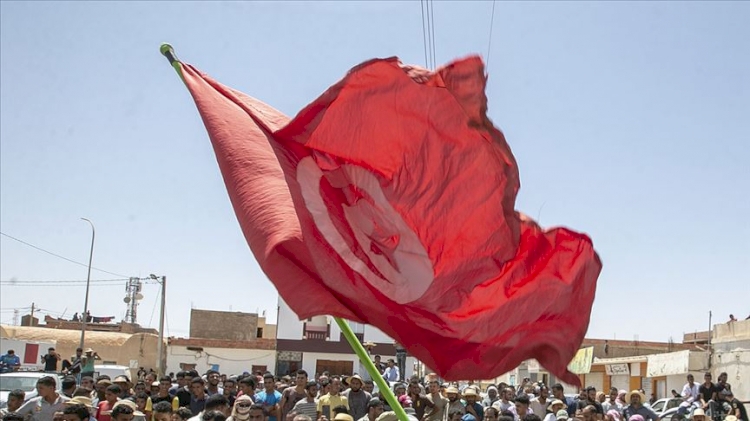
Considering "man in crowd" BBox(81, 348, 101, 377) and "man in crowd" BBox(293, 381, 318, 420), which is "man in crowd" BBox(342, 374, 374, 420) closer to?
"man in crowd" BBox(293, 381, 318, 420)

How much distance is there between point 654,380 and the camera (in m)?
36.1

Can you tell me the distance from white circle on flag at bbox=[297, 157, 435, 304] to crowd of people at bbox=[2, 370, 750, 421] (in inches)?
141

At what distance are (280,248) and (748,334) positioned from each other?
93.7 feet

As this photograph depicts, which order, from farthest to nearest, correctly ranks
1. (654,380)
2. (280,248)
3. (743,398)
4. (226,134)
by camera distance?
1. (654,380)
2. (743,398)
3. (226,134)
4. (280,248)

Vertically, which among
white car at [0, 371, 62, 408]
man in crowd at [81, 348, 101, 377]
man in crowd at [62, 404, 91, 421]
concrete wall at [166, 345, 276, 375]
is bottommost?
concrete wall at [166, 345, 276, 375]

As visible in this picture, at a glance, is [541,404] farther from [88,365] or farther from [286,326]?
[286,326]

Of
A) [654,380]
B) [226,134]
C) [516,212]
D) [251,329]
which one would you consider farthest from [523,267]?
[251,329]

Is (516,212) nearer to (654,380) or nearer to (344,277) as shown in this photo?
(344,277)

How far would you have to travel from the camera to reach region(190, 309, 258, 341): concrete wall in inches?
2201

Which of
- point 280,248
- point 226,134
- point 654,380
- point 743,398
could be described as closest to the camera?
point 280,248

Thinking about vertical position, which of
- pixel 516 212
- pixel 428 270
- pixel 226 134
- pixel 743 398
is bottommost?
pixel 743 398

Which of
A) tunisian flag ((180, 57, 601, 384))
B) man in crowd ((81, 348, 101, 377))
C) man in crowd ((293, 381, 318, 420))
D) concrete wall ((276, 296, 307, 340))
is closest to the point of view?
tunisian flag ((180, 57, 601, 384))

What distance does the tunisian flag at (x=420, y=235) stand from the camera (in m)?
4.12

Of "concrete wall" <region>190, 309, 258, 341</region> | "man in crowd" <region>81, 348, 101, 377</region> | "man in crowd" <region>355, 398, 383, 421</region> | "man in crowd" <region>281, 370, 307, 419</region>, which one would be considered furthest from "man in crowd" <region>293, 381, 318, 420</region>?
"concrete wall" <region>190, 309, 258, 341</region>
